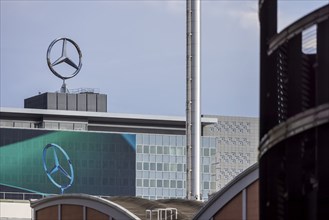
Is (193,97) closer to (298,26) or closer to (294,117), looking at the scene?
(298,26)

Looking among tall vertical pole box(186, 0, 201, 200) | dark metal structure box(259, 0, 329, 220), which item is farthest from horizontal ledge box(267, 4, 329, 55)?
tall vertical pole box(186, 0, 201, 200)

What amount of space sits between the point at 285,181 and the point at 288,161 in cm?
58

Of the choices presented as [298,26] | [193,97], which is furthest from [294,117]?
[193,97]

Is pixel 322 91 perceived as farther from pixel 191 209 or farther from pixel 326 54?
pixel 191 209

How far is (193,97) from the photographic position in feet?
380

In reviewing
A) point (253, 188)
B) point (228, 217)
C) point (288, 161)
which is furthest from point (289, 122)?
point (228, 217)

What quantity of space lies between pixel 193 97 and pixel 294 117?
89.1m

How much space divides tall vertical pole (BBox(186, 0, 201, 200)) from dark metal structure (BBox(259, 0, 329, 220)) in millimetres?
82861

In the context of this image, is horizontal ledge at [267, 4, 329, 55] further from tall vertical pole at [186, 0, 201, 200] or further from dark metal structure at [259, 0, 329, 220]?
tall vertical pole at [186, 0, 201, 200]

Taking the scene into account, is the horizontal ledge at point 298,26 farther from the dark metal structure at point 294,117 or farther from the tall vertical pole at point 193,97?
the tall vertical pole at point 193,97

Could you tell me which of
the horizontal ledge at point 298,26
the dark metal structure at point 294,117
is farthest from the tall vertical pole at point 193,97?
the horizontal ledge at point 298,26

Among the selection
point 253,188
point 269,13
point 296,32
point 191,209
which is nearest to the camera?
point 296,32

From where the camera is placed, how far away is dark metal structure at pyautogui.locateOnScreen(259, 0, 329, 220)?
25.8 meters

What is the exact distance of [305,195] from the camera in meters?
26.3
